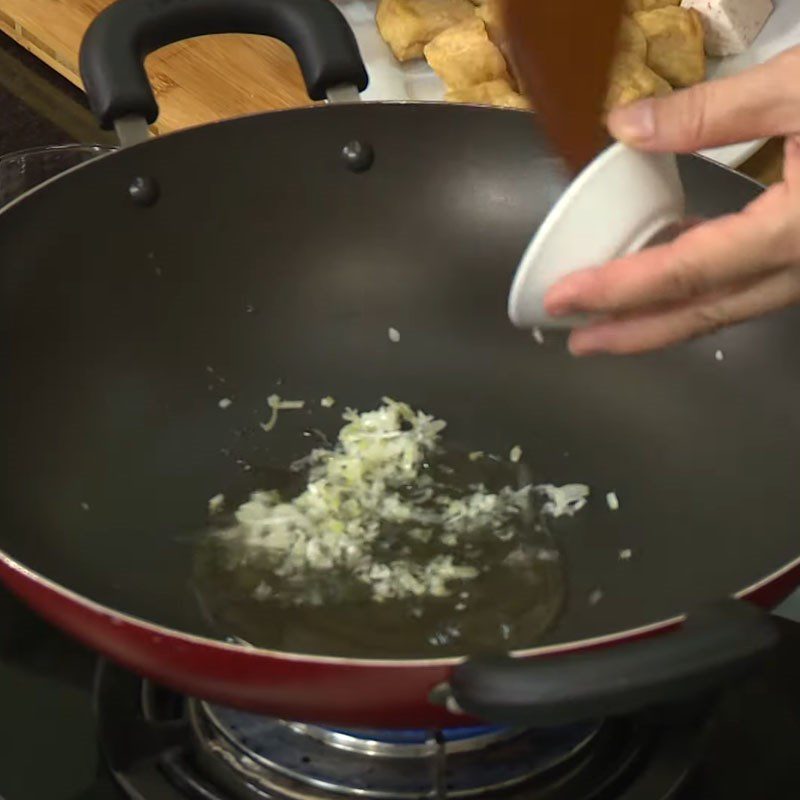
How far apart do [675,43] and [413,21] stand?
0.24 meters

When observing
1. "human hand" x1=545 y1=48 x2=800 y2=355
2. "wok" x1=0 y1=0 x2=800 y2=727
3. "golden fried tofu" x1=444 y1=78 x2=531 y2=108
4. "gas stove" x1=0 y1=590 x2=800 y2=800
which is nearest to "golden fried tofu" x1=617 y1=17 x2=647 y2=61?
"golden fried tofu" x1=444 y1=78 x2=531 y2=108

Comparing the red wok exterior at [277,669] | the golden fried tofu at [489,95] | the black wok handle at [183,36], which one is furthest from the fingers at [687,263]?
the golden fried tofu at [489,95]

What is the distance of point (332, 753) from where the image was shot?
61 cm

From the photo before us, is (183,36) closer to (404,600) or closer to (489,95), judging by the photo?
(489,95)

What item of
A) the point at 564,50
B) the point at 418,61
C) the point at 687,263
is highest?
the point at 564,50

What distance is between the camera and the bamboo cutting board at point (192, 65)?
40.7 inches

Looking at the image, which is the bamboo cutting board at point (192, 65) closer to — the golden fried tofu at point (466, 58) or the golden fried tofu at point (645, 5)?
the golden fried tofu at point (466, 58)

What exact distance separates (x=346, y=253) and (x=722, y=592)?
39 centimetres

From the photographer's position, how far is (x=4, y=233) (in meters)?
0.76

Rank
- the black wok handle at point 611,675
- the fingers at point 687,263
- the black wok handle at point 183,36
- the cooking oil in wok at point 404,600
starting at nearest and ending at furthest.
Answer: the black wok handle at point 611,675, the fingers at point 687,263, the cooking oil in wok at point 404,600, the black wok handle at point 183,36

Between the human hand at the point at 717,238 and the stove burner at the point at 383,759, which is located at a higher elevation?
the human hand at the point at 717,238

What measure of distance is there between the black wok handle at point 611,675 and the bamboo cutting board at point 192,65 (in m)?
0.69

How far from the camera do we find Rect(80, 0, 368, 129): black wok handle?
788 mm

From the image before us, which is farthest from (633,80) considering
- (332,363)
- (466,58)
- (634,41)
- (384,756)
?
(384,756)
